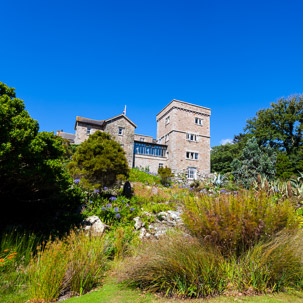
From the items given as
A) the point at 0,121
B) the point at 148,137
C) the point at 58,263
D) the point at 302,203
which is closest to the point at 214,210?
the point at 58,263

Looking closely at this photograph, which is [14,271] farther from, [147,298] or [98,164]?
[98,164]

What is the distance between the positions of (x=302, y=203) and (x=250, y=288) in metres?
6.75

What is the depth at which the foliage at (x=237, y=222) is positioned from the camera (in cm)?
384

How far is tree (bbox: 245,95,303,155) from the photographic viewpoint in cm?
2789

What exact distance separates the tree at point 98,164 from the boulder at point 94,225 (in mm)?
2772

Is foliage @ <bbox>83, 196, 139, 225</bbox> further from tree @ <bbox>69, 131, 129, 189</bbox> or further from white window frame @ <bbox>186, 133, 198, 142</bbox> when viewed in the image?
white window frame @ <bbox>186, 133, 198, 142</bbox>

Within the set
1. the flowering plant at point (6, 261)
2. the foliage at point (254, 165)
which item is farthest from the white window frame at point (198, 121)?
the flowering plant at point (6, 261)

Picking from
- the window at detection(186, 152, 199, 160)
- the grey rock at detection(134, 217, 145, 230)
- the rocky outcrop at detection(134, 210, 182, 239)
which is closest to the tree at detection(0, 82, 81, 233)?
the grey rock at detection(134, 217, 145, 230)

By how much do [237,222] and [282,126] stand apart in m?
30.5

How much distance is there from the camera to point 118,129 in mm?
26453

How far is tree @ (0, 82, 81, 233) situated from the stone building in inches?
736

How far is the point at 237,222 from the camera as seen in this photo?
154 inches

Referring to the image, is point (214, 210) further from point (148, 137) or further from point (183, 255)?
point (148, 137)

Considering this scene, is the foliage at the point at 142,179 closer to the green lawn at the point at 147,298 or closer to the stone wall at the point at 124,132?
the stone wall at the point at 124,132
